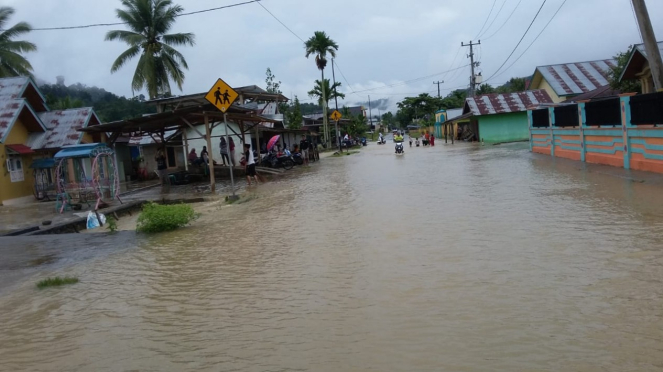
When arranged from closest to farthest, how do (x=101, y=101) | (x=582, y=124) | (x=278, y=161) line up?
1. (x=582, y=124)
2. (x=278, y=161)
3. (x=101, y=101)

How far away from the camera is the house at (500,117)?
4878cm

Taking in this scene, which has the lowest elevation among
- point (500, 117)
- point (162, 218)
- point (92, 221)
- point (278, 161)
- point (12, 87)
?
point (92, 221)

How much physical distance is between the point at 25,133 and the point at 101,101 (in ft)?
118

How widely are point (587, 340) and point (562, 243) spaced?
336cm

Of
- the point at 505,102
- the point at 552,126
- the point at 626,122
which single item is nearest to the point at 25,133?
the point at 552,126

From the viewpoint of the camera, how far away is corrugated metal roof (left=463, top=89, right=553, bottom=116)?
157ft

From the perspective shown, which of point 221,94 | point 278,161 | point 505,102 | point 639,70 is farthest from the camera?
point 505,102

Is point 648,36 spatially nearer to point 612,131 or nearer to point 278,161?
point 612,131

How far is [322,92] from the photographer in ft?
197

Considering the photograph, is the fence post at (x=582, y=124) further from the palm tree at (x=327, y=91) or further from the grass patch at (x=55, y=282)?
the palm tree at (x=327, y=91)

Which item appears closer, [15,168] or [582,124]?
[582,124]

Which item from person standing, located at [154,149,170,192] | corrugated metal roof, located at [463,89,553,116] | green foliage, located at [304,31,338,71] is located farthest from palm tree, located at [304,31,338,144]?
person standing, located at [154,149,170,192]

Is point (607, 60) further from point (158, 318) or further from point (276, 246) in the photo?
point (158, 318)

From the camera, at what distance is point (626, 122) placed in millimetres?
15180
